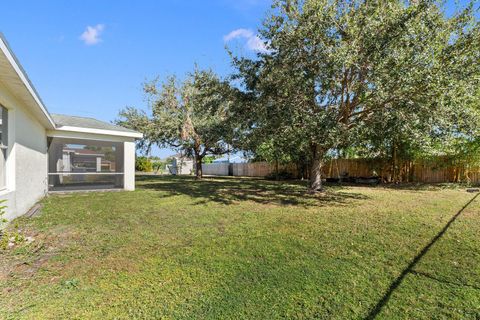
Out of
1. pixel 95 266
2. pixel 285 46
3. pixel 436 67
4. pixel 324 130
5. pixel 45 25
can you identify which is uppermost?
pixel 45 25

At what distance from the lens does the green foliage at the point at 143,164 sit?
3314 centimetres

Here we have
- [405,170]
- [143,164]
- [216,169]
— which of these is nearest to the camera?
[405,170]

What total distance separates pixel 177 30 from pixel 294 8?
5.42 metres

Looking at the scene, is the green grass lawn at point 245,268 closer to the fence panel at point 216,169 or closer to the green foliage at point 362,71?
the green foliage at point 362,71

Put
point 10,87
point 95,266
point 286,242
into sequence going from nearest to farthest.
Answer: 1. point 95,266
2. point 286,242
3. point 10,87

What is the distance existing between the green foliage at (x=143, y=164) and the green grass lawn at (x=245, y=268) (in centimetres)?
2764

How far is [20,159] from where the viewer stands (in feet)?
22.3

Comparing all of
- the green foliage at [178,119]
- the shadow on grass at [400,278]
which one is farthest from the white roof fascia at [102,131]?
the shadow on grass at [400,278]

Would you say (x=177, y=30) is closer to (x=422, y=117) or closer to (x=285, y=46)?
(x=285, y=46)

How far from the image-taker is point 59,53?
41.6 ft

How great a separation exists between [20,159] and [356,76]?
9443 mm

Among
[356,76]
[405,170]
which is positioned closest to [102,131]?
[356,76]

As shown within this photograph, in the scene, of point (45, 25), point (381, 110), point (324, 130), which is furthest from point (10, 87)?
point (381, 110)

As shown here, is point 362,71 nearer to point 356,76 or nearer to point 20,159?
point 356,76
